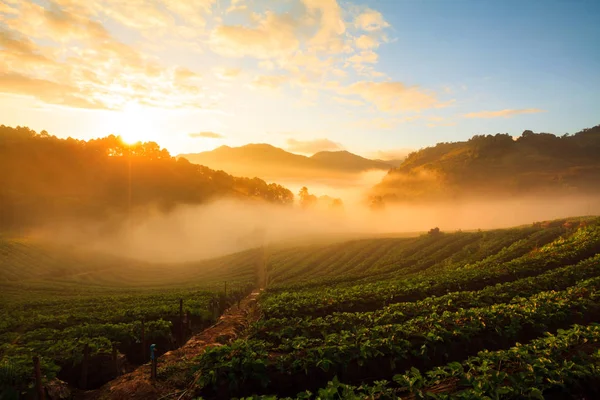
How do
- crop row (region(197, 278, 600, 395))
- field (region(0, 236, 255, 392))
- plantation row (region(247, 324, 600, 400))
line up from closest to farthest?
plantation row (region(247, 324, 600, 400)) < crop row (region(197, 278, 600, 395)) < field (region(0, 236, 255, 392))

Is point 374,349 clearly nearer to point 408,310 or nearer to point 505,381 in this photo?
point 505,381

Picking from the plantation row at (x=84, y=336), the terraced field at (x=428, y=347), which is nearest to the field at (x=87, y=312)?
the plantation row at (x=84, y=336)

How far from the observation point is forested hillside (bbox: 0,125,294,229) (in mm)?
119000

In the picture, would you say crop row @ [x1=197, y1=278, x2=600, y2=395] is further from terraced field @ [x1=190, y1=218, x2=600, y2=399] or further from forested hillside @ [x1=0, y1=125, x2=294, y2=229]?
forested hillside @ [x1=0, y1=125, x2=294, y2=229]

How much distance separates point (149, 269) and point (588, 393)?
294 feet

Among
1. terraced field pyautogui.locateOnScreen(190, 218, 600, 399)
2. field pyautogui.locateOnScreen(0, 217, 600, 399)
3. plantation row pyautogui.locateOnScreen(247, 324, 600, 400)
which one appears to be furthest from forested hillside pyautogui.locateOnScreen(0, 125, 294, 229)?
plantation row pyautogui.locateOnScreen(247, 324, 600, 400)

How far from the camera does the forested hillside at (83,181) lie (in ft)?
390

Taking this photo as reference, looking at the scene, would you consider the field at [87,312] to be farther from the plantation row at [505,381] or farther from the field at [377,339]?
the plantation row at [505,381]

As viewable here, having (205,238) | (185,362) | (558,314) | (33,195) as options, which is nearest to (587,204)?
(205,238)

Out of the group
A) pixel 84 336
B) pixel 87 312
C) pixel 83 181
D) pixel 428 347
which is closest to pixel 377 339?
pixel 428 347

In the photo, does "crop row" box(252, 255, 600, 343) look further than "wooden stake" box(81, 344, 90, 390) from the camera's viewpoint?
Yes

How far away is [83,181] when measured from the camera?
152m

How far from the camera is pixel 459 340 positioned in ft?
51.1

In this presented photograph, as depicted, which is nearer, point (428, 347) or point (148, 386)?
point (148, 386)
